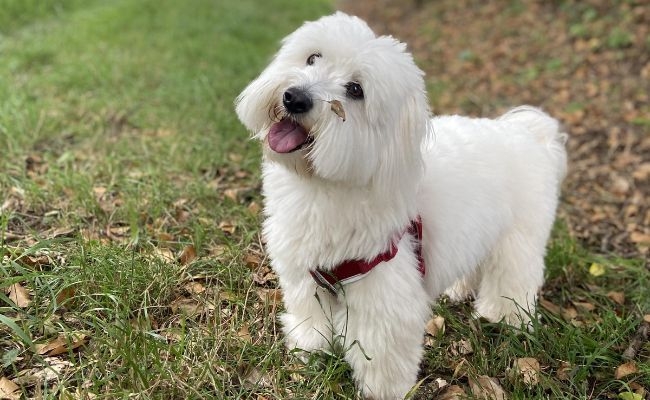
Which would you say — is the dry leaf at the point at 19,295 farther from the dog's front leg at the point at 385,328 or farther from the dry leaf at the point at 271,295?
the dog's front leg at the point at 385,328

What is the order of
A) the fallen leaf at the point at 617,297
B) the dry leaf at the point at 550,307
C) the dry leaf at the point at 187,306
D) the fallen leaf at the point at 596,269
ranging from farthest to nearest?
1. the fallen leaf at the point at 596,269
2. the fallen leaf at the point at 617,297
3. the dry leaf at the point at 550,307
4. the dry leaf at the point at 187,306

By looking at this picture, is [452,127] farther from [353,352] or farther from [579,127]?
[579,127]

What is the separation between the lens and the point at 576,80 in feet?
23.9

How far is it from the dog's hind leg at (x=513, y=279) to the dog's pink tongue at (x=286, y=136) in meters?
1.40

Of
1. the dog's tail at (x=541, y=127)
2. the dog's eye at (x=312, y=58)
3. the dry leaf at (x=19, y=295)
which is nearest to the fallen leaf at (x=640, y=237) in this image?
the dog's tail at (x=541, y=127)

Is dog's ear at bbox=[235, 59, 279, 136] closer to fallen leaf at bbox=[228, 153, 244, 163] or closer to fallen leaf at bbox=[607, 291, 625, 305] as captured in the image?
fallen leaf at bbox=[228, 153, 244, 163]

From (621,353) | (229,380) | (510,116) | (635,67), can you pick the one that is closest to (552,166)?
(510,116)

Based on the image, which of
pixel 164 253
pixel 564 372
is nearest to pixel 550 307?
pixel 564 372

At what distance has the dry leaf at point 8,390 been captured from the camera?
219 cm

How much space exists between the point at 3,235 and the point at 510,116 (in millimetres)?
2694

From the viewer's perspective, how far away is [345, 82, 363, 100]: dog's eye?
6.84ft

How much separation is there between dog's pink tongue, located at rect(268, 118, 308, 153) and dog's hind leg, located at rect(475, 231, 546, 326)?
140 centimetres

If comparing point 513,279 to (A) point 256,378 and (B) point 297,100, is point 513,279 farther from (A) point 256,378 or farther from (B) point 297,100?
(B) point 297,100

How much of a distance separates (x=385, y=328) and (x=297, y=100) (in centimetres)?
99
